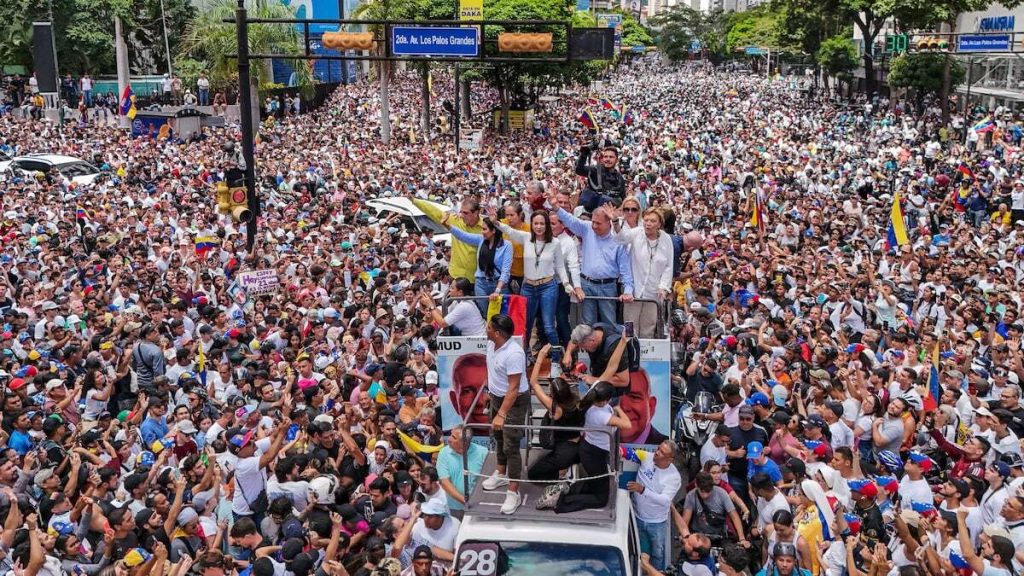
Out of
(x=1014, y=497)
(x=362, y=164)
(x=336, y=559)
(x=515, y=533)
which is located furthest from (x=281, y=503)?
(x=362, y=164)

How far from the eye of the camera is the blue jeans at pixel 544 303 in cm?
839

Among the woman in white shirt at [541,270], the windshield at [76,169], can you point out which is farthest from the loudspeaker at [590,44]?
the windshield at [76,169]

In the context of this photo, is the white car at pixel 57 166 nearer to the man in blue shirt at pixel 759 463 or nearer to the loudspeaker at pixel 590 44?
the loudspeaker at pixel 590 44

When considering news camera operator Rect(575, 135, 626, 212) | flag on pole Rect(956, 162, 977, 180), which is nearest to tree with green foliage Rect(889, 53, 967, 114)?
flag on pole Rect(956, 162, 977, 180)

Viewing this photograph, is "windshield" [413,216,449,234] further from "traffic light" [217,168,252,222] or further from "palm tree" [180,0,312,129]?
"palm tree" [180,0,312,129]

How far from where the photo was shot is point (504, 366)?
22.5 ft

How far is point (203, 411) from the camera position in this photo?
9.98m

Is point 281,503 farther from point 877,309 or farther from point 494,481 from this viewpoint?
point 877,309

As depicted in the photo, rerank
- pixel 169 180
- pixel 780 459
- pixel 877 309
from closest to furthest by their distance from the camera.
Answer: pixel 780 459, pixel 877 309, pixel 169 180

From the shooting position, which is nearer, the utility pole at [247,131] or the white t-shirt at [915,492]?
the white t-shirt at [915,492]

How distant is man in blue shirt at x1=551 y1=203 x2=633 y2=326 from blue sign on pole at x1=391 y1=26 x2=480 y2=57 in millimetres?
11694

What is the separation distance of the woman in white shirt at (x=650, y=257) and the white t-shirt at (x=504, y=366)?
1683 mm

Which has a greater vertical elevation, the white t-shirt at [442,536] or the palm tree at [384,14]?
the palm tree at [384,14]

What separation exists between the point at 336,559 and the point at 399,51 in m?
13.5
